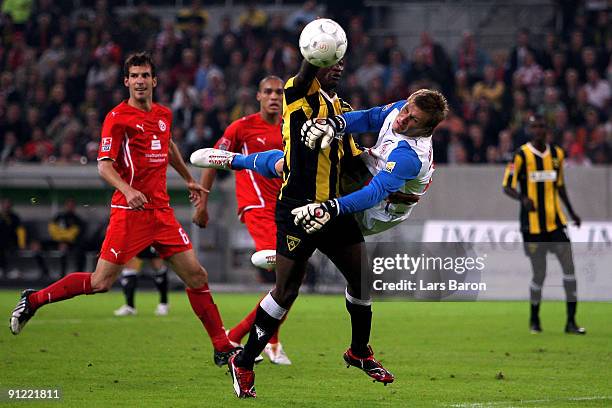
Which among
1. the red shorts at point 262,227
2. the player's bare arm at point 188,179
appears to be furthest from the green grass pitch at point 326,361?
the player's bare arm at point 188,179

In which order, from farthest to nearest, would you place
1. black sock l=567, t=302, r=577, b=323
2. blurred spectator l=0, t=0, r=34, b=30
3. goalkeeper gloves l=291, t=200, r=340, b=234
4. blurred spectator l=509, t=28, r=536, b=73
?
blurred spectator l=0, t=0, r=34, b=30 → blurred spectator l=509, t=28, r=536, b=73 → black sock l=567, t=302, r=577, b=323 → goalkeeper gloves l=291, t=200, r=340, b=234

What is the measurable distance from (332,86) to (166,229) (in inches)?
95.5

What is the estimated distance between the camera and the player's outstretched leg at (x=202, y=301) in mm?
9555

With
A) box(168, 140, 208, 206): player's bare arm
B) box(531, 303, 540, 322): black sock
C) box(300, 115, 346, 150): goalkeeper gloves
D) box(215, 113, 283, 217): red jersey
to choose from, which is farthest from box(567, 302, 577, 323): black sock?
box(300, 115, 346, 150): goalkeeper gloves

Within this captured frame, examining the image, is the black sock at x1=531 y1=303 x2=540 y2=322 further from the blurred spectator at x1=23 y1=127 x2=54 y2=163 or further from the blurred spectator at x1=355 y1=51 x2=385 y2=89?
the blurred spectator at x1=23 y1=127 x2=54 y2=163

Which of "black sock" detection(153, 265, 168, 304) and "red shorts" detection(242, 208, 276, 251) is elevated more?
"red shorts" detection(242, 208, 276, 251)

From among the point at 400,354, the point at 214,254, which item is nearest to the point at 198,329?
the point at 400,354

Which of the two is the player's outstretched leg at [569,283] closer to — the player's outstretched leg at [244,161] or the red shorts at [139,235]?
the red shorts at [139,235]

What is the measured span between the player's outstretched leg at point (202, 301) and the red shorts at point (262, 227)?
0.69m

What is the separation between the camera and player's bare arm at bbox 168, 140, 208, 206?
966cm

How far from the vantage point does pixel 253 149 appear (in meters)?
10.4

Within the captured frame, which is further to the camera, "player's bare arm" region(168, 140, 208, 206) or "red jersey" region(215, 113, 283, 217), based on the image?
"red jersey" region(215, 113, 283, 217)

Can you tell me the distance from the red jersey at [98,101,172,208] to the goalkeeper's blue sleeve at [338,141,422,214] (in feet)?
8.95

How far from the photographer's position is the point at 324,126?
728cm
